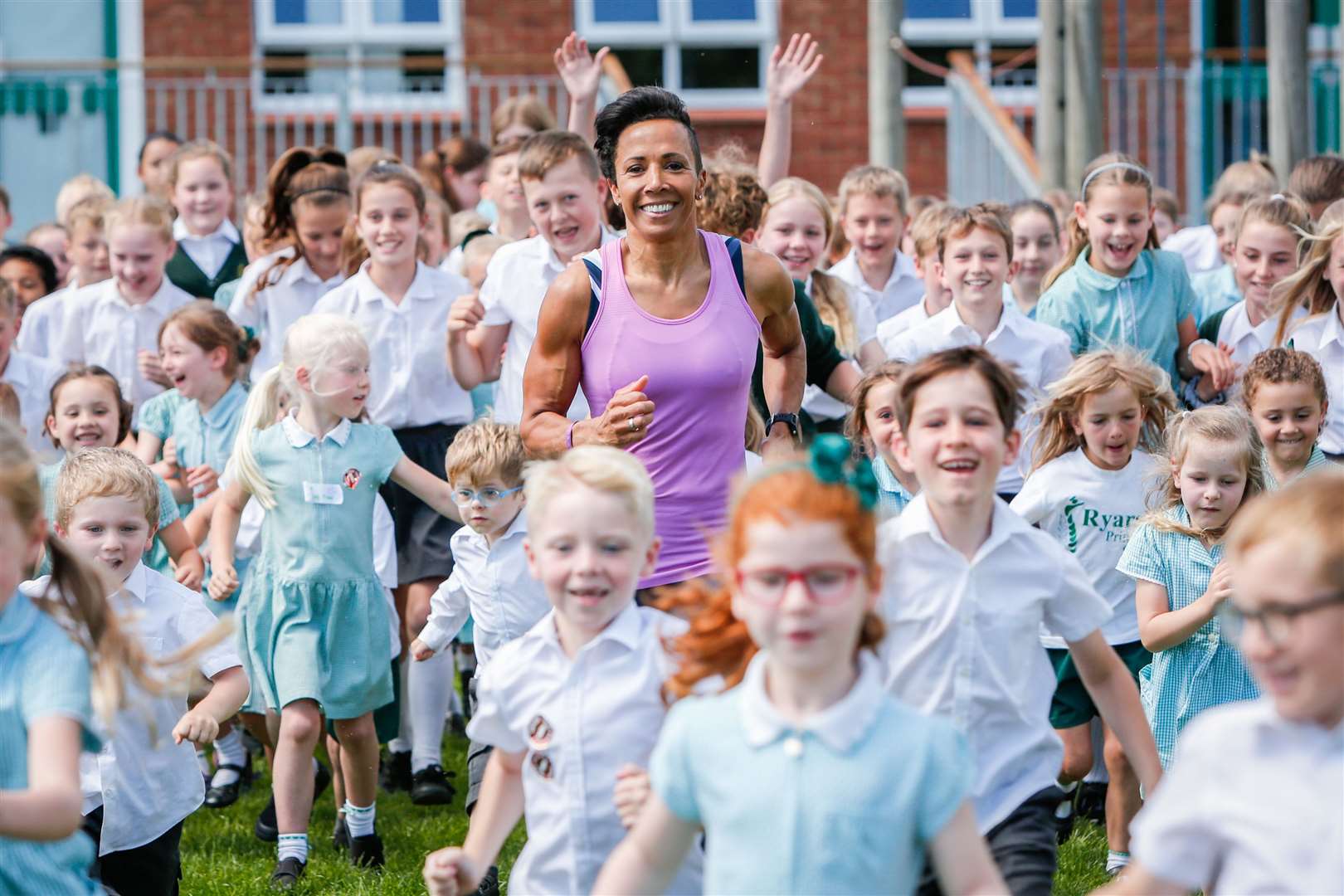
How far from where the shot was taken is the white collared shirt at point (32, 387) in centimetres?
A: 725

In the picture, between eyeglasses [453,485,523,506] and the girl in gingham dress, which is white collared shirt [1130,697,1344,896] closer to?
the girl in gingham dress

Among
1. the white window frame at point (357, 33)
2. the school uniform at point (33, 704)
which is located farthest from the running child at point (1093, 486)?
the white window frame at point (357, 33)

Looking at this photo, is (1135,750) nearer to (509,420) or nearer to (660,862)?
(660,862)

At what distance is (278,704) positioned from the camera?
5863 mm

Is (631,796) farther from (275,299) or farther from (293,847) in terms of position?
(275,299)

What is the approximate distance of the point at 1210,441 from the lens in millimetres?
5211

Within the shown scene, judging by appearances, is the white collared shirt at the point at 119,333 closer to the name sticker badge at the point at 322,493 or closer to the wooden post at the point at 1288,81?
the name sticker badge at the point at 322,493

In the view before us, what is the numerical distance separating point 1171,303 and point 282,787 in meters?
3.67

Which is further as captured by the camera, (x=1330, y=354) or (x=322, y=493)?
(x=1330, y=354)

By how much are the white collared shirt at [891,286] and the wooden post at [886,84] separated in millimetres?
2517

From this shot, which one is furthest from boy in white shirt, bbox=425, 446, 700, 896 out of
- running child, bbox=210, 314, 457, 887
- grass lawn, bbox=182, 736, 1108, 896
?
running child, bbox=210, 314, 457, 887

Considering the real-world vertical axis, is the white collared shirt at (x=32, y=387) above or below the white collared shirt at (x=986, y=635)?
above

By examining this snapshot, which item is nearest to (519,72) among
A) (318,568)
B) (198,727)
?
(318,568)

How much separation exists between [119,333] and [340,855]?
9.21 ft
